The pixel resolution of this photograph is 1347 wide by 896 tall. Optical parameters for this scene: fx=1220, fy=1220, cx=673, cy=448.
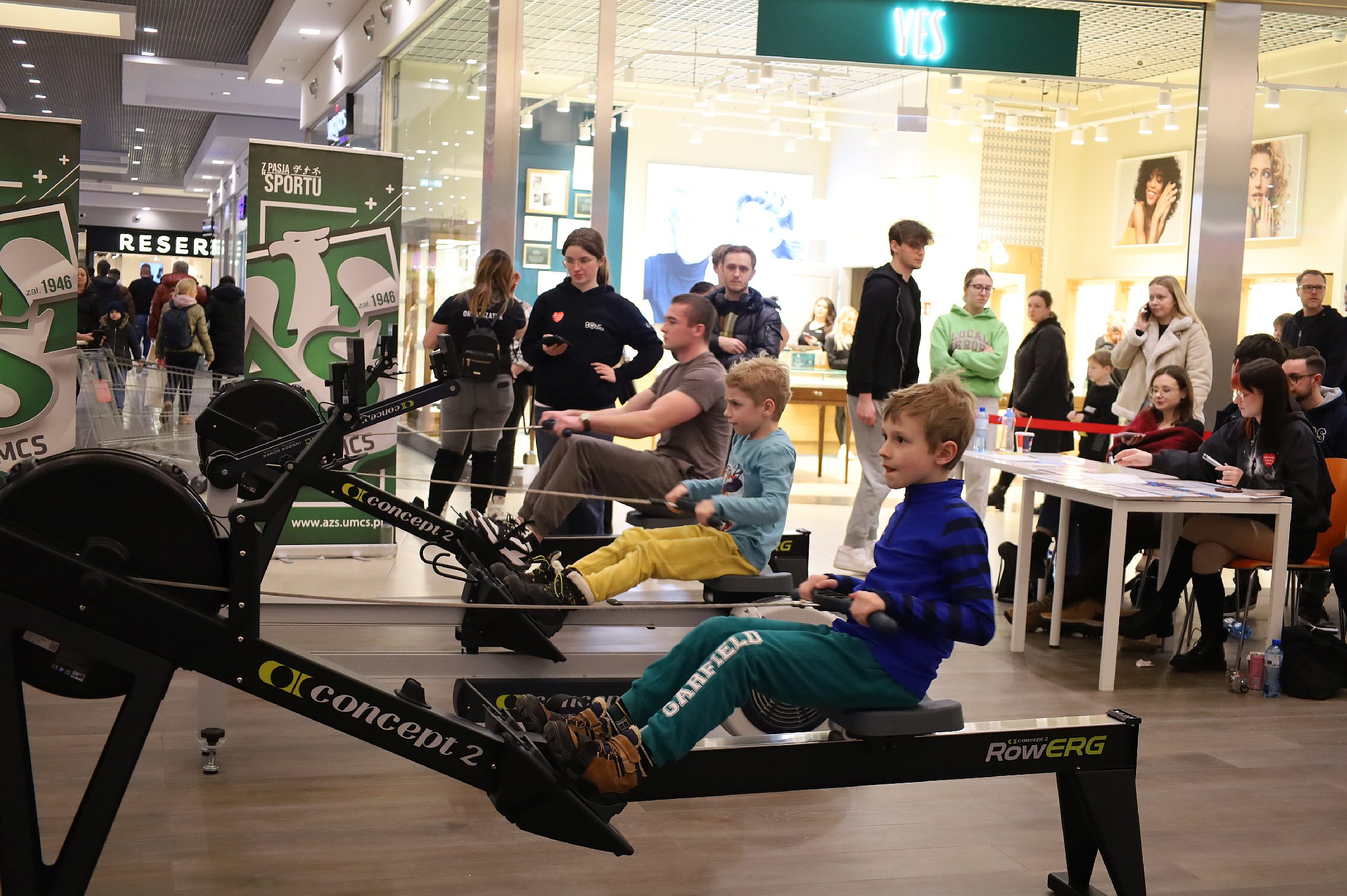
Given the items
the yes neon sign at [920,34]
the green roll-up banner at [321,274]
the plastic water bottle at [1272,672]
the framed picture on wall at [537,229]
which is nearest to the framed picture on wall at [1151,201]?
the yes neon sign at [920,34]

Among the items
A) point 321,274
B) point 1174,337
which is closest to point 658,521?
point 321,274

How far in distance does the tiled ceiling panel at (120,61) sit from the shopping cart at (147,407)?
799 cm

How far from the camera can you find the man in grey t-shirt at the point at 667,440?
4.20 metres

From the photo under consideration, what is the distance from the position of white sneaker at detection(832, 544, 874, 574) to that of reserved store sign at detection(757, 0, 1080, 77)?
3.42 metres

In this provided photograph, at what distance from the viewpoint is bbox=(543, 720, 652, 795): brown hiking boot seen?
2.20m

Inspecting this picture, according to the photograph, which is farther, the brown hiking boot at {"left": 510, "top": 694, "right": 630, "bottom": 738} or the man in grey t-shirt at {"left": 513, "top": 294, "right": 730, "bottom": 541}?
the man in grey t-shirt at {"left": 513, "top": 294, "right": 730, "bottom": 541}

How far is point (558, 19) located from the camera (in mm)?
7941

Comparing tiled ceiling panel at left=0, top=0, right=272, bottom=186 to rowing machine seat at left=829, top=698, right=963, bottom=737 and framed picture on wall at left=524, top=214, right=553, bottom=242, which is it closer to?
framed picture on wall at left=524, top=214, right=553, bottom=242

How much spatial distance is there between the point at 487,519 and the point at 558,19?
4864mm

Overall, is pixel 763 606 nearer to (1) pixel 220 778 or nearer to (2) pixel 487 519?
(2) pixel 487 519

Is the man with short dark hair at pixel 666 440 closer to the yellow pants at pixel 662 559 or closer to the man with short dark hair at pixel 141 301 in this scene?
the yellow pants at pixel 662 559

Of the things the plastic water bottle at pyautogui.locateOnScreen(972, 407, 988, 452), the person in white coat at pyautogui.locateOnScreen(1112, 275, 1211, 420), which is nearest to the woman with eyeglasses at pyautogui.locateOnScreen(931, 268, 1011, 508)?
the plastic water bottle at pyautogui.locateOnScreen(972, 407, 988, 452)

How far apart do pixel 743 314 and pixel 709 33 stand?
14.7ft

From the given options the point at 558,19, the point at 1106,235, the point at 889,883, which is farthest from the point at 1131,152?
the point at 889,883
